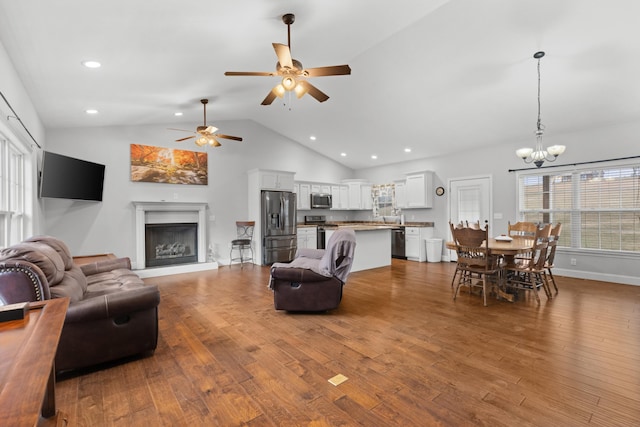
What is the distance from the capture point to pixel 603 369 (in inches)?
89.6

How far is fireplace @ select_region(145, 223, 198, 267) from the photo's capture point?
5.97 metres

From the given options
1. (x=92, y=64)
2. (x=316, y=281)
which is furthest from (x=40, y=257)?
(x=316, y=281)

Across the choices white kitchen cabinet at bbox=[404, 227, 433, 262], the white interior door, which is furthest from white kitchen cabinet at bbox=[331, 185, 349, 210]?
the white interior door

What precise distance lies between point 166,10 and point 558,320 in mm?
4917

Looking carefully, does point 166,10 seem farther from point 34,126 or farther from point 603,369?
point 603,369

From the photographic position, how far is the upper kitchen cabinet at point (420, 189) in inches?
299

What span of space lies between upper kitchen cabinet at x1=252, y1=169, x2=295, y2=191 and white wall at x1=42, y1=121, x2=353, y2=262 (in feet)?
1.82


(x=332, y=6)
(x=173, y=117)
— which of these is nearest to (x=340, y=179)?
(x=173, y=117)

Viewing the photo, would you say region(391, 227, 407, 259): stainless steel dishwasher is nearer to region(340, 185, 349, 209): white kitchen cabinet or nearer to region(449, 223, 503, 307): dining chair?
region(340, 185, 349, 209): white kitchen cabinet

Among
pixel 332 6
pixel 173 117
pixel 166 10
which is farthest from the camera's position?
pixel 173 117

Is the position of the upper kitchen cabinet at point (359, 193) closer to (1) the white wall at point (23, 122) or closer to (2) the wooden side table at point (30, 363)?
(1) the white wall at point (23, 122)

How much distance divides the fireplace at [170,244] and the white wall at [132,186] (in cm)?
32

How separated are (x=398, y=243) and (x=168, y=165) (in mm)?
5793

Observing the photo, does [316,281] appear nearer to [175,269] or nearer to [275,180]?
[175,269]
